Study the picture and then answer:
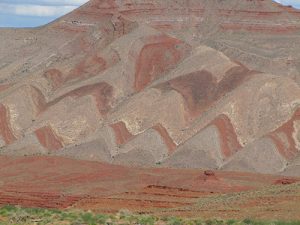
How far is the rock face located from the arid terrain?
0.38 ft

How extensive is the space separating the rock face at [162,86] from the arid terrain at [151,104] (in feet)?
0.38

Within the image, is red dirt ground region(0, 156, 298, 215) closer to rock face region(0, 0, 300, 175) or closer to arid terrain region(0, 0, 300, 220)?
arid terrain region(0, 0, 300, 220)

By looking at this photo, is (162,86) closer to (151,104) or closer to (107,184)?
(151,104)

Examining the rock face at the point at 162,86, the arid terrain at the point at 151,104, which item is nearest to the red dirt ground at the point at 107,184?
the arid terrain at the point at 151,104

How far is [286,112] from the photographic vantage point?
70.9 m

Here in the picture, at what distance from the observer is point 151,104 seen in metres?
74.2

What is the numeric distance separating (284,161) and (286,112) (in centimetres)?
559

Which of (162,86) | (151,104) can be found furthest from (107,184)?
(162,86)

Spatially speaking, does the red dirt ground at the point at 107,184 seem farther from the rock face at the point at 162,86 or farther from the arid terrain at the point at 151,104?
the rock face at the point at 162,86

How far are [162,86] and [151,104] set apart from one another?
9.82 ft

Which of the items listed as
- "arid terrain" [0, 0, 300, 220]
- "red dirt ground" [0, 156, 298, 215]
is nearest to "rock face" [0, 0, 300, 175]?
"arid terrain" [0, 0, 300, 220]

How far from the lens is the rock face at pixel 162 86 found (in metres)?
69.2

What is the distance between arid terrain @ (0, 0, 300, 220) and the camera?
6000cm

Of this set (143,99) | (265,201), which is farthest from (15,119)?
(265,201)
